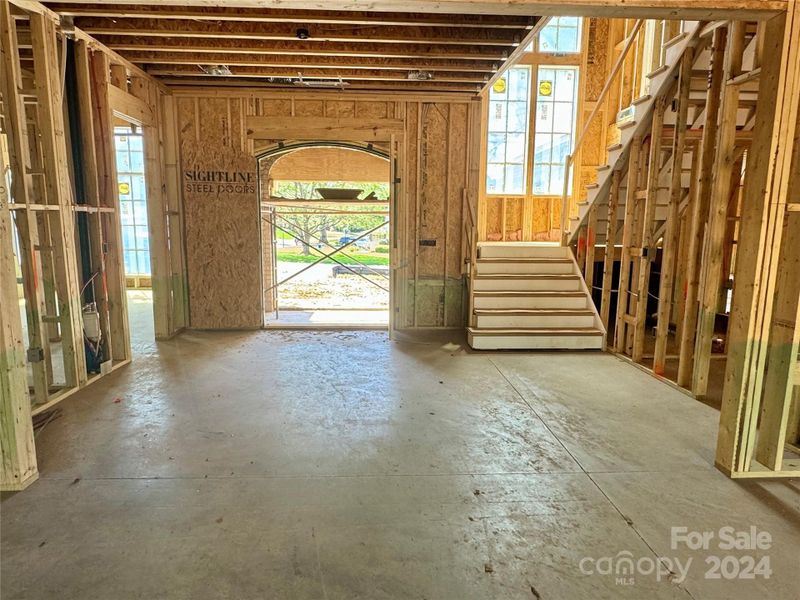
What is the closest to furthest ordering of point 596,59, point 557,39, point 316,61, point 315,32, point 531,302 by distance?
point 315,32, point 316,61, point 531,302, point 557,39, point 596,59

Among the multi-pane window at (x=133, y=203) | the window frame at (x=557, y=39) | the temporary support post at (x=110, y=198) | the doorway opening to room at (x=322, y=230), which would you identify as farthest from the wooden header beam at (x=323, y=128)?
the multi-pane window at (x=133, y=203)

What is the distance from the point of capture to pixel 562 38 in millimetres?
9609

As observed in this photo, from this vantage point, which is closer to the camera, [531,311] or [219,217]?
[531,311]

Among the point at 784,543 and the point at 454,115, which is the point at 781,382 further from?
the point at 454,115

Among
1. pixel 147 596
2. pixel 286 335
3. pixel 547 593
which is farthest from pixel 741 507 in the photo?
pixel 286 335

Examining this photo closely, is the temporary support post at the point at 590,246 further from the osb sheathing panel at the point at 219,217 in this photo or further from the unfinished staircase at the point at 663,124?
the osb sheathing panel at the point at 219,217

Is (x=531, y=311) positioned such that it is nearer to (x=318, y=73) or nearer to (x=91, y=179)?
(x=318, y=73)

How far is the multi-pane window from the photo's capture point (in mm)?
11133

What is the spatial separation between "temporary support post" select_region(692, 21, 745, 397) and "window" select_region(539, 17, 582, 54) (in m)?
6.19

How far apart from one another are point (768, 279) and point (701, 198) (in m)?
1.96

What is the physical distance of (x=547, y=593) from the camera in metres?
2.09

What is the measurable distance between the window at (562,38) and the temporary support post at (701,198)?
5898 millimetres

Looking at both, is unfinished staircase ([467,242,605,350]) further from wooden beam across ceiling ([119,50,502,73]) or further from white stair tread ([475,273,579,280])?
wooden beam across ceiling ([119,50,502,73])

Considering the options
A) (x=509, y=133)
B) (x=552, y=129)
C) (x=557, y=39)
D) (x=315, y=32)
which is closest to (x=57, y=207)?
(x=315, y=32)
